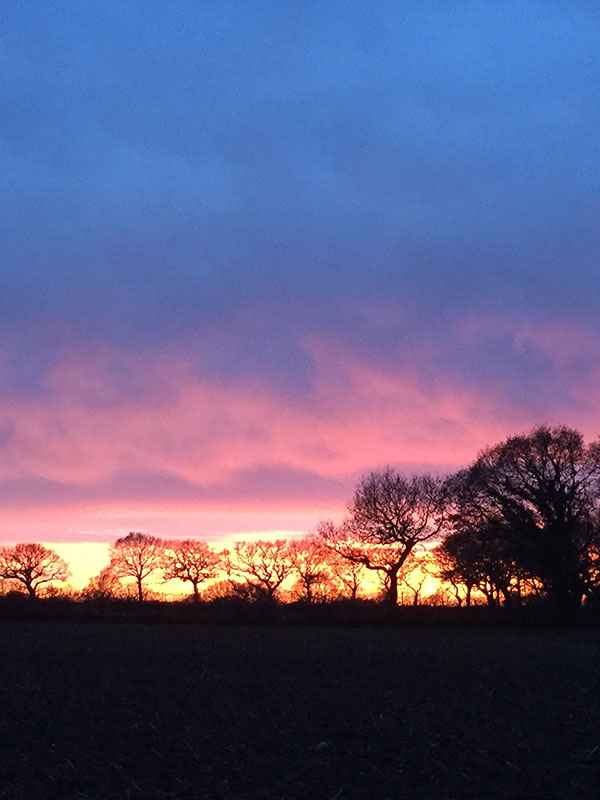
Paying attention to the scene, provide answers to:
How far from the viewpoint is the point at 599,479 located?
6581 centimetres

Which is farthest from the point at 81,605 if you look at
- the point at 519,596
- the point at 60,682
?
the point at 60,682

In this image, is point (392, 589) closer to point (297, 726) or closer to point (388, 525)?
point (388, 525)

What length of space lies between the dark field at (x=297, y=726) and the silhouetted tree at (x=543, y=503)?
32.8 meters

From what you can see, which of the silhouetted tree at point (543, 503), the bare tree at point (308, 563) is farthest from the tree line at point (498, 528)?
the bare tree at point (308, 563)

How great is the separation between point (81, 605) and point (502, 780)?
54.2 meters

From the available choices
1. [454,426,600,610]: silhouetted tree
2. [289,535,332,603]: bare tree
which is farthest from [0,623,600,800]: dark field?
[289,535,332,603]: bare tree

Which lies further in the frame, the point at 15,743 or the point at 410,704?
the point at 410,704

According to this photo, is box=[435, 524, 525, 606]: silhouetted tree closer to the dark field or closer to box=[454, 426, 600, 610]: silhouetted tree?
box=[454, 426, 600, 610]: silhouetted tree

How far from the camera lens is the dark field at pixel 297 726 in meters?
13.1

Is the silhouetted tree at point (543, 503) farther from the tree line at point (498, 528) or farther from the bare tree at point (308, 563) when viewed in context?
the bare tree at point (308, 563)

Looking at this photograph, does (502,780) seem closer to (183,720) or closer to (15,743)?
(183,720)

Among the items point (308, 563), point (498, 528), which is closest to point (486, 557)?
point (498, 528)

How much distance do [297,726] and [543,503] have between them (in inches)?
2027

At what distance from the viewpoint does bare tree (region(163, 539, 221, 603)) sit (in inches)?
4380
